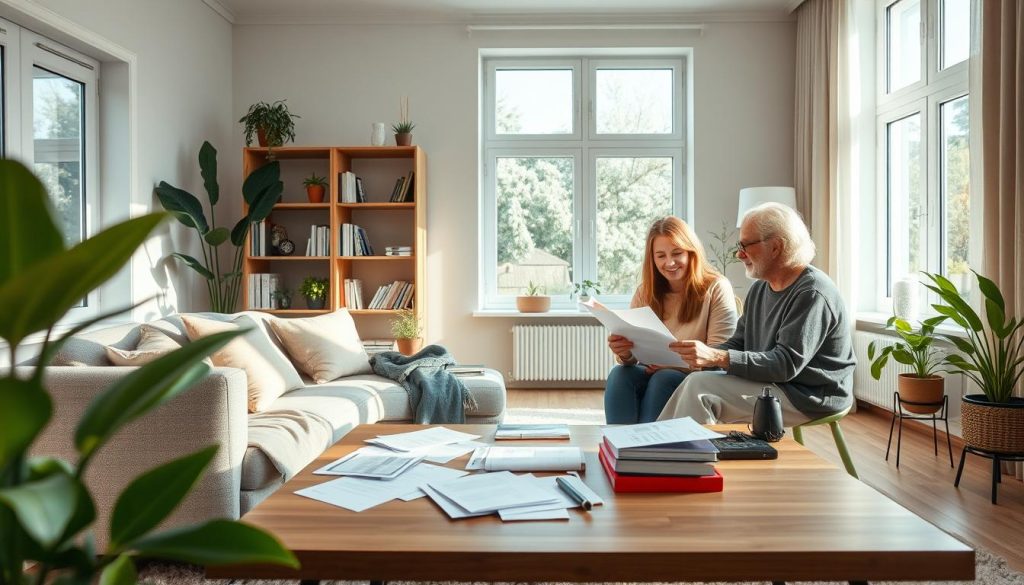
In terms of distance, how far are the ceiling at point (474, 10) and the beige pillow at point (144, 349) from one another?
322 cm

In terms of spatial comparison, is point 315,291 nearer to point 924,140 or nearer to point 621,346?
point 621,346

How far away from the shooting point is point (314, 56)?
534 centimetres

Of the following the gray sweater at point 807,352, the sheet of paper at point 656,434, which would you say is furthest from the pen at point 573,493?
the gray sweater at point 807,352

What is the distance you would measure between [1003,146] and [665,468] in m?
2.51

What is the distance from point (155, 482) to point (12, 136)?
347 cm

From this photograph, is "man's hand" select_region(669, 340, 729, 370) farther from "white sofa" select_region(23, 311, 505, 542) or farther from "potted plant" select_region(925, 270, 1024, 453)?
"white sofa" select_region(23, 311, 505, 542)

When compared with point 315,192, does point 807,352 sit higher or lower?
lower

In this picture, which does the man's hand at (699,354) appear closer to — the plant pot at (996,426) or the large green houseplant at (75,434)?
the plant pot at (996,426)

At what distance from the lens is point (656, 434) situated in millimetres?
1588

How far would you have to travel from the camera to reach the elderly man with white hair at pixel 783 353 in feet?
7.33

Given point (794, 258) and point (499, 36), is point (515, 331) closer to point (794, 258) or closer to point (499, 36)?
point (499, 36)

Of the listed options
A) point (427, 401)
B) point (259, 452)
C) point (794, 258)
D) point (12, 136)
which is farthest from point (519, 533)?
point (12, 136)

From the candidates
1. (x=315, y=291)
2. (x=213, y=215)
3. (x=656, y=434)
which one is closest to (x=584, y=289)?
(x=315, y=291)

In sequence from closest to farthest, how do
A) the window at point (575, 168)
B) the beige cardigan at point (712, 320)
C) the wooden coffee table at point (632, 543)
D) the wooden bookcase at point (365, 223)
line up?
the wooden coffee table at point (632, 543), the beige cardigan at point (712, 320), the wooden bookcase at point (365, 223), the window at point (575, 168)
